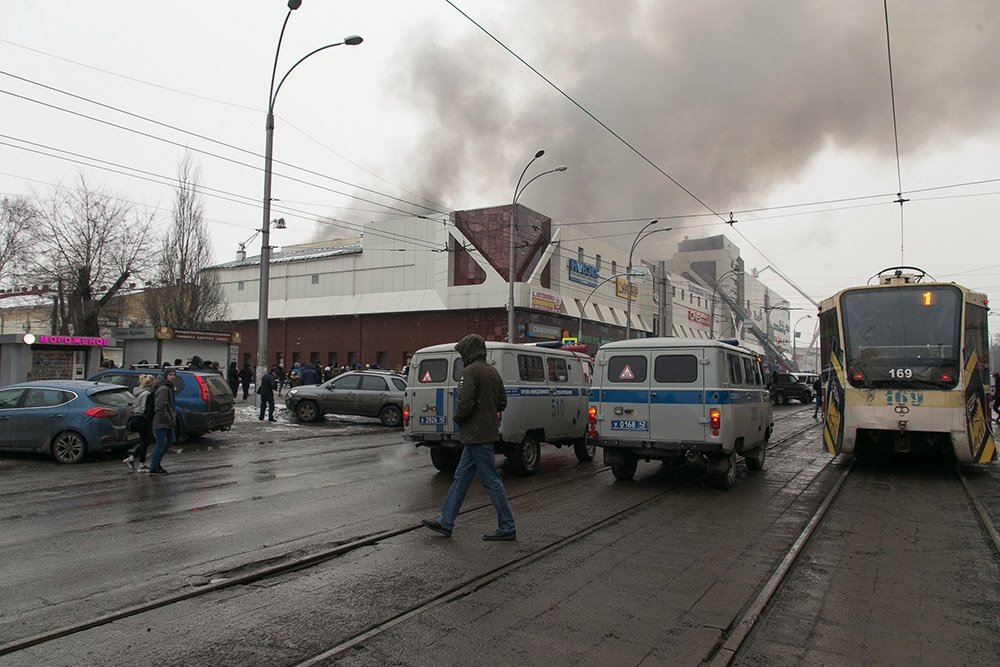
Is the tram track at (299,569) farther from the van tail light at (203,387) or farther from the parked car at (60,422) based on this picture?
the van tail light at (203,387)

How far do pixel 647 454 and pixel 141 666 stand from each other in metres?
7.41

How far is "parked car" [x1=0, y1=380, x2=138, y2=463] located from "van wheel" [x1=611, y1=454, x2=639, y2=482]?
859cm

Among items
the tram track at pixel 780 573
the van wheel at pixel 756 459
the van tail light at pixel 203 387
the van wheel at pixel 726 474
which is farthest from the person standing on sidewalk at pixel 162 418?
the van wheel at pixel 756 459

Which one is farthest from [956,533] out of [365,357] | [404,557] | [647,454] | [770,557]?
[365,357]

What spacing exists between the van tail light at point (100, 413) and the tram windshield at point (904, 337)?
12692 millimetres

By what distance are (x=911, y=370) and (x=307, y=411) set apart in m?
15.8

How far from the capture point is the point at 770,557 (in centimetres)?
619

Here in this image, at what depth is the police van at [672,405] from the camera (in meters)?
9.52

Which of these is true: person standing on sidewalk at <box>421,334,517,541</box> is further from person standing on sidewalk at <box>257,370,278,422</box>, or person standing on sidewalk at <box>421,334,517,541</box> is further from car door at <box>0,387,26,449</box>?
person standing on sidewalk at <box>257,370,278,422</box>

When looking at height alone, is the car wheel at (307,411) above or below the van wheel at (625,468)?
above

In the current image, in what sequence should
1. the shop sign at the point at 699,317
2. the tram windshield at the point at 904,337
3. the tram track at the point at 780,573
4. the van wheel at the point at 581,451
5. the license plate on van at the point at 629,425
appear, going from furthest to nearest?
the shop sign at the point at 699,317 → the van wheel at the point at 581,451 → the tram windshield at the point at 904,337 → the license plate on van at the point at 629,425 → the tram track at the point at 780,573

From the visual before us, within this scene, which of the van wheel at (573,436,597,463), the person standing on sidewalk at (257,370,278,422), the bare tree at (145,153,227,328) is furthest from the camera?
the bare tree at (145,153,227,328)

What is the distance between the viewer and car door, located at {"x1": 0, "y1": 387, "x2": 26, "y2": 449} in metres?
12.0

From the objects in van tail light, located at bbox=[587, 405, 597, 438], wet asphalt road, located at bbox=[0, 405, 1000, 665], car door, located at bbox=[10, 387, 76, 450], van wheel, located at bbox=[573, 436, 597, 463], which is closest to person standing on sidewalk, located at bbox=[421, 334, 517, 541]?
wet asphalt road, located at bbox=[0, 405, 1000, 665]
